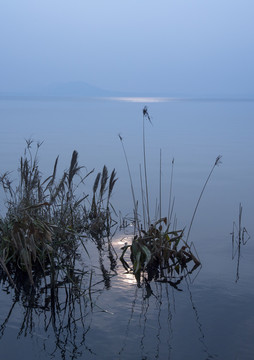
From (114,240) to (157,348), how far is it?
411 centimetres

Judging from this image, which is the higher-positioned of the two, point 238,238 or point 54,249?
point 54,249

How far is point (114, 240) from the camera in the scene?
9203 millimetres

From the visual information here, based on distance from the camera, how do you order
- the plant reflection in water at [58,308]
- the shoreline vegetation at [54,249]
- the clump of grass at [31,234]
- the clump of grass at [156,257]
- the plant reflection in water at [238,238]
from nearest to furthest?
the plant reflection in water at [58,308] < the clump of grass at [31,234] < the shoreline vegetation at [54,249] < the clump of grass at [156,257] < the plant reflection in water at [238,238]

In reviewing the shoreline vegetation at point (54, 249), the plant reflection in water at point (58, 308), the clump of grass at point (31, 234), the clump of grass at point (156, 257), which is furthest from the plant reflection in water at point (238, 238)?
the clump of grass at point (31, 234)

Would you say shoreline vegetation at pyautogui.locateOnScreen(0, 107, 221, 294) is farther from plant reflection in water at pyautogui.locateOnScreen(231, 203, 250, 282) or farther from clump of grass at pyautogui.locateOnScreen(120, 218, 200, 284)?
plant reflection in water at pyautogui.locateOnScreen(231, 203, 250, 282)

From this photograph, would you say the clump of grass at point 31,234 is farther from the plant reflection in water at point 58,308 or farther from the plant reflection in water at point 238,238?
the plant reflection in water at point 238,238

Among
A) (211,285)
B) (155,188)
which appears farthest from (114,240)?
(155,188)

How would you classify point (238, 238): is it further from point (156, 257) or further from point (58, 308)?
point (58, 308)

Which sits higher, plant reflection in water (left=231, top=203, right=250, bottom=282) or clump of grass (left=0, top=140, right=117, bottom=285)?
clump of grass (left=0, top=140, right=117, bottom=285)

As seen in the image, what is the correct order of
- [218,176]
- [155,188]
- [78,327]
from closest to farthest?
[78,327] < [155,188] < [218,176]

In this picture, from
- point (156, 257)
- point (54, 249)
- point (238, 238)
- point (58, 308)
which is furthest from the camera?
point (238, 238)

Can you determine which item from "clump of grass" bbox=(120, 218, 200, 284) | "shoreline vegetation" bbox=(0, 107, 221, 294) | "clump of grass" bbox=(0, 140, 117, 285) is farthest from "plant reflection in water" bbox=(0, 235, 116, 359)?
"clump of grass" bbox=(120, 218, 200, 284)

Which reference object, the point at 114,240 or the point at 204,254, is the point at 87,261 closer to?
the point at 114,240

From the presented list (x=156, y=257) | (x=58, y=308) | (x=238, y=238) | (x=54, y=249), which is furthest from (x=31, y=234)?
(x=238, y=238)
